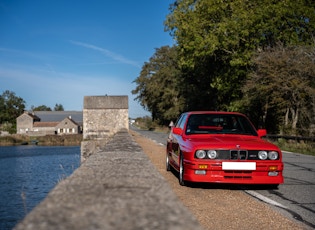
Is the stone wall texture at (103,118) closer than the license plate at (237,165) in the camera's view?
No

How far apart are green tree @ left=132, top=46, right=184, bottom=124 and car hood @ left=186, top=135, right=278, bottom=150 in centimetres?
3350

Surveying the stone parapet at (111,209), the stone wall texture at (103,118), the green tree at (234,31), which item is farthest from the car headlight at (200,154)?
the stone wall texture at (103,118)

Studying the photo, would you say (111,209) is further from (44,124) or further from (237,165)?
(44,124)

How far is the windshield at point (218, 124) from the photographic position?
750 cm

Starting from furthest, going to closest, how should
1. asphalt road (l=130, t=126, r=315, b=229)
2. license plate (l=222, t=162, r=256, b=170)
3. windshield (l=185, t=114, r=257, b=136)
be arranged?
windshield (l=185, t=114, r=257, b=136)
license plate (l=222, t=162, r=256, b=170)
asphalt road (l=130, t=126, r=315, b=229)

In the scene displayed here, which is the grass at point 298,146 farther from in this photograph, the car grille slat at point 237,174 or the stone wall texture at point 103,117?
the stone wall texture at point 103,117

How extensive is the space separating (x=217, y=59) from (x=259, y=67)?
8197 millimetres

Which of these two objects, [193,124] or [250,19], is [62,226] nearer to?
[193,124]

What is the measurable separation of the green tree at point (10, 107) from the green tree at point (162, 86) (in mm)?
83281

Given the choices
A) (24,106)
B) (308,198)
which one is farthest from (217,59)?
(24,106)

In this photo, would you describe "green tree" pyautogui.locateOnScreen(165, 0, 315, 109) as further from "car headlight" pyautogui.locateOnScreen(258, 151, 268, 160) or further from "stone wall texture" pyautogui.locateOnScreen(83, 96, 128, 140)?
"car headlight" pyautogui.locateOnScreen(258, 151, 268, 160)

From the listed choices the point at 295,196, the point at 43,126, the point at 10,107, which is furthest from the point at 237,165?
the point at 10,107

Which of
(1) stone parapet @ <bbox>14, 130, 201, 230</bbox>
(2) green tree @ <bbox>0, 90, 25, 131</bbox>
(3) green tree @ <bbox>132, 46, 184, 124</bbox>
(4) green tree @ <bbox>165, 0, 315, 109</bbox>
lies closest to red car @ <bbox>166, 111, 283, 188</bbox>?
(1) stone parapet @ <bbox>14, 130, 201, 230</bbox>

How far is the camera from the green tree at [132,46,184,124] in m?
49.1
